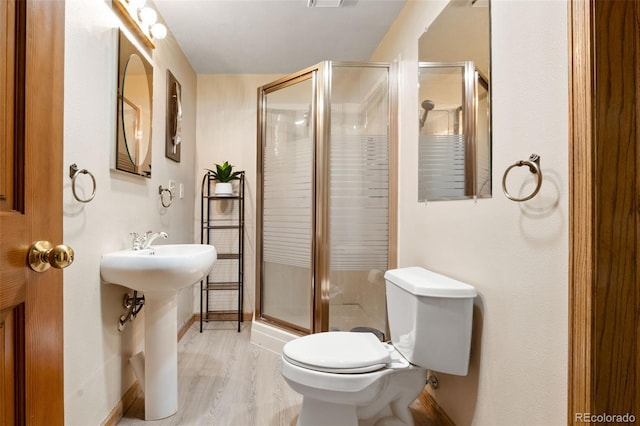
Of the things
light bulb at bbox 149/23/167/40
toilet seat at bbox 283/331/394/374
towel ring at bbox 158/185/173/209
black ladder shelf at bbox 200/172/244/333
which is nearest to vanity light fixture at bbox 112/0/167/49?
light bulb at bbox 149/23/167/40

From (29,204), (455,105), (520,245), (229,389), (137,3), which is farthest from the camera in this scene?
(229,389)

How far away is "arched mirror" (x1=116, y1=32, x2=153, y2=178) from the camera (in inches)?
65.4

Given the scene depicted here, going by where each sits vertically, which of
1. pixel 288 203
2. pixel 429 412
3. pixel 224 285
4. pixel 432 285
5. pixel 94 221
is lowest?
pixel 429 412

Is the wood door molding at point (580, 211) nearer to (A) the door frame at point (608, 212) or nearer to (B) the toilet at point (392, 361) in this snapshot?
(A) the door frame at point (608, 212)

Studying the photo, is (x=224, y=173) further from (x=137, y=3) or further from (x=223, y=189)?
(x=137, y=3)

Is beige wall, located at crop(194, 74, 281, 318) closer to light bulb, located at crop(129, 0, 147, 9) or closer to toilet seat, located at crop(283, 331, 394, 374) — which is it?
light bulb, located at crop(129, 0, 147, 9)

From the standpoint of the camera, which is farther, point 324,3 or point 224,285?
point 224,285

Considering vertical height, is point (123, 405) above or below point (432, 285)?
below

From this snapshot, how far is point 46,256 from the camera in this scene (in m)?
0.66

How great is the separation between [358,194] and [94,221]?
1522 mm

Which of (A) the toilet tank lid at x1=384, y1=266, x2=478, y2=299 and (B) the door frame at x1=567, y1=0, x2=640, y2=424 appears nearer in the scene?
(B) the door frame at x1=567, y1=0, x2=640, y2=424

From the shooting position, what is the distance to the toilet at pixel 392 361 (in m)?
1.31

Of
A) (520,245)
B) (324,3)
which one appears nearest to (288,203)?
(324,3)

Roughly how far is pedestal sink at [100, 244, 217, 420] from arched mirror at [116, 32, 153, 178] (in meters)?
0.49
